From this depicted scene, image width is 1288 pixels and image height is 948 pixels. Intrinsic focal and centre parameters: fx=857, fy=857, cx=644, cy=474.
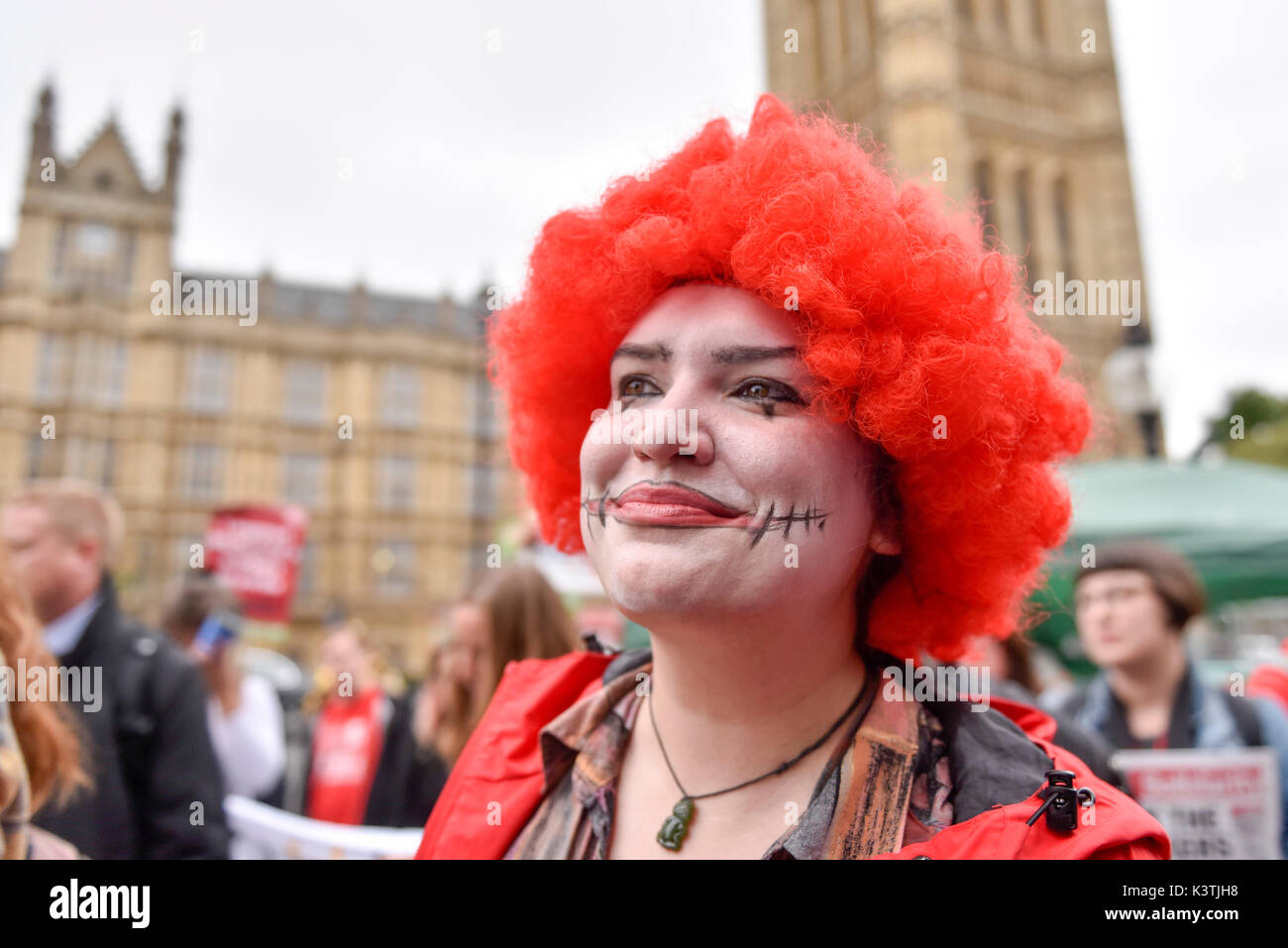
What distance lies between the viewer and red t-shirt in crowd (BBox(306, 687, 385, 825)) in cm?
548

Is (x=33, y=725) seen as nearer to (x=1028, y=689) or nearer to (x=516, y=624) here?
(x=516, y=624)

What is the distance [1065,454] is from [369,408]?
36567 millimetres

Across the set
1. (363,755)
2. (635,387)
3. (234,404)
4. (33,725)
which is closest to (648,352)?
(635,387)

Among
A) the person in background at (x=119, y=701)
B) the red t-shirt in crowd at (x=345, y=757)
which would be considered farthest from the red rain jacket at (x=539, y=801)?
the red t-shirt in crowd at (x=345, y=757)

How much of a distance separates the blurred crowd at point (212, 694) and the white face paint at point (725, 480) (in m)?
0.79

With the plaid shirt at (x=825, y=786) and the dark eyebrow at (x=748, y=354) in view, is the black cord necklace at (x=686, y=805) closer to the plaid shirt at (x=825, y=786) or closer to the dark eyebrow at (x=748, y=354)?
the plaid shirt at (x=825, y=786)

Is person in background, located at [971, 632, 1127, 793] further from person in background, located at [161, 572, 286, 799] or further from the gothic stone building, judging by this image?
the gothic stone building

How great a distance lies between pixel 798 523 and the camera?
1.38 m

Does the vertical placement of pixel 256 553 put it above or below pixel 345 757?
above

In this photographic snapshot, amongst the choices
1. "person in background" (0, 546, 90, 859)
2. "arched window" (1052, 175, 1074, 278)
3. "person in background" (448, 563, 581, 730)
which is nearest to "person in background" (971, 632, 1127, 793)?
"person in background" (448, 563, 581, 730)

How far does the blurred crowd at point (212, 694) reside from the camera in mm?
2268

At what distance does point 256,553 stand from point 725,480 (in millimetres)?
13383

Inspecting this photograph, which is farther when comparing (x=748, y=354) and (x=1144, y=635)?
(x=1144, y=635)
